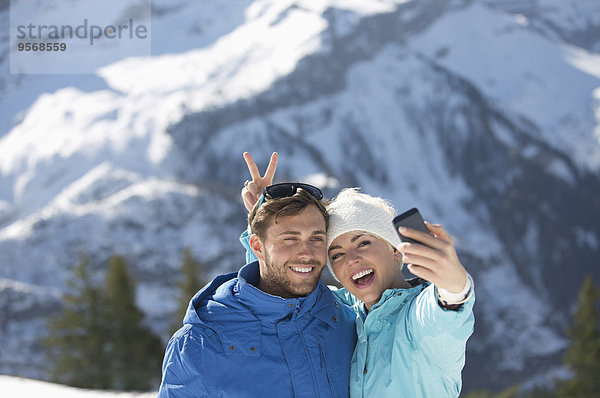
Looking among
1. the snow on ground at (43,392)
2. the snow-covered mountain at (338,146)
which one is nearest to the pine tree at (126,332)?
the snow on ground at (43,392)

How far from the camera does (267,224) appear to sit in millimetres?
3533

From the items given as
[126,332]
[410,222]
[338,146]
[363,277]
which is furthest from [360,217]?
[338,146]

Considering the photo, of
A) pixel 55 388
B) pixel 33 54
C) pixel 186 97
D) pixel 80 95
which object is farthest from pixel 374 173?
pixel 55 388

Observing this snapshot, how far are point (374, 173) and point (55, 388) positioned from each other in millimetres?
114576

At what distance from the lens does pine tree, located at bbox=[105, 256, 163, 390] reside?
29797mm

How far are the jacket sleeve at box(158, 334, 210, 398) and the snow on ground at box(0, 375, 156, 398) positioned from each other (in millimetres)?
7075

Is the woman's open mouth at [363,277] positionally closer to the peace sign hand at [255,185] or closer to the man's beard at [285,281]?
the man's beard at [285,281]

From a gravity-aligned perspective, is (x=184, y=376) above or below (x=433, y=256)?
below

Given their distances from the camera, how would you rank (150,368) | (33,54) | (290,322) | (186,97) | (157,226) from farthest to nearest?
1. (33,54)
2. (186,97)
3. (157,226)
4. (150,368)
5. (290,322)

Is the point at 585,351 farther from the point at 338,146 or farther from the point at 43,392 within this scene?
the point at 338,146

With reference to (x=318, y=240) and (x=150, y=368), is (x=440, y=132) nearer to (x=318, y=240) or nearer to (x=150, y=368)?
(x=150, y=368)

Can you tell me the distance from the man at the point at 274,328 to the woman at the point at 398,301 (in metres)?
0.13

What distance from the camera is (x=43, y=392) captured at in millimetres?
10688

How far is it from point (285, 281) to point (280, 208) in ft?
1.30
